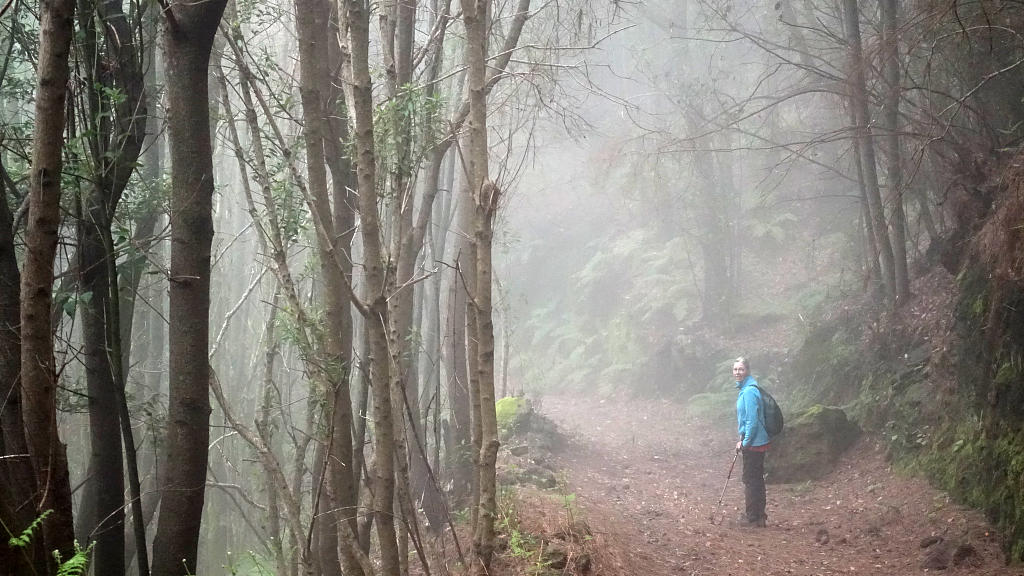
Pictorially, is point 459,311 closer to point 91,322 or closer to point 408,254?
point 408,254

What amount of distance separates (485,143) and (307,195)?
117 cm

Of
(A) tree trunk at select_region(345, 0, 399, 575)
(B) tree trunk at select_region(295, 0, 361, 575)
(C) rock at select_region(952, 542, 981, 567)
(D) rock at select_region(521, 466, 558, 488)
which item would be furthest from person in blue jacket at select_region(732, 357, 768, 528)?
(A) tree trunk at select_region(345, 0, 399, 575)

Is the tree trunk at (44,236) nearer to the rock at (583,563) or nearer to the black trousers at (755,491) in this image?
the rock at (583,563)

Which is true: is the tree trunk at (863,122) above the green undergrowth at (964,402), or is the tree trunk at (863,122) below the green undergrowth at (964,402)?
above

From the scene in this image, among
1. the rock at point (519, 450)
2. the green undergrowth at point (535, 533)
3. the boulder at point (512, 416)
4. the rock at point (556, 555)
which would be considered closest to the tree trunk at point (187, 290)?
the green undergrowth at point (535, 533)

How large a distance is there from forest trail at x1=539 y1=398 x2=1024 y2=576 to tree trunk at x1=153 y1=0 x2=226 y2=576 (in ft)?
12.4

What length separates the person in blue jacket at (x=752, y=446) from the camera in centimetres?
857

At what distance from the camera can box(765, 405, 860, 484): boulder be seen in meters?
9.98

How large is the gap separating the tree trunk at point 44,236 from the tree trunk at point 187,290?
0.63 meters

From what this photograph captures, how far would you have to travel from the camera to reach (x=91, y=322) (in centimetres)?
432

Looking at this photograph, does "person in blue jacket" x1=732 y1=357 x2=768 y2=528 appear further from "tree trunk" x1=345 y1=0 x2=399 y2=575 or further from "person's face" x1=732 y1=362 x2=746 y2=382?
"tree trunk" x1=345 y1=0 x2=399 y2=575

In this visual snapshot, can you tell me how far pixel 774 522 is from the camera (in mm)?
8672

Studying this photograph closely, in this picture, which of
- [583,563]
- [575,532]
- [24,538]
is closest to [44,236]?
[24,538]

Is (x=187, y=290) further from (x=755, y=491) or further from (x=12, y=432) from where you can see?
(x=755, y=491)
